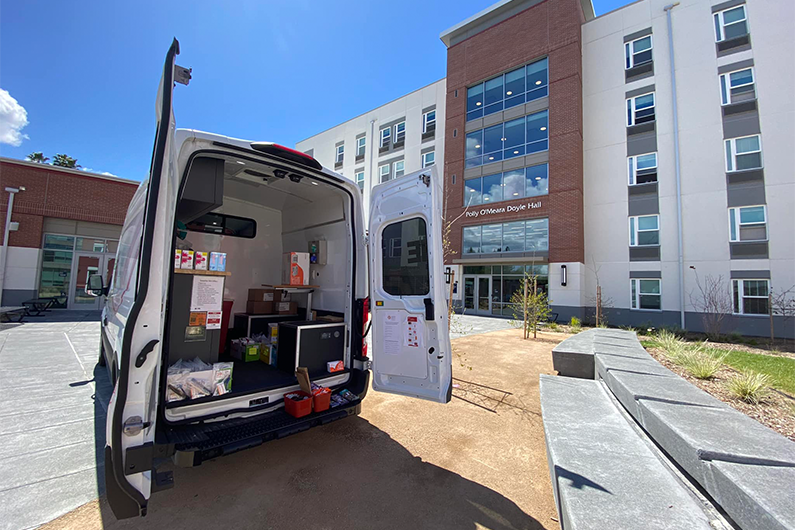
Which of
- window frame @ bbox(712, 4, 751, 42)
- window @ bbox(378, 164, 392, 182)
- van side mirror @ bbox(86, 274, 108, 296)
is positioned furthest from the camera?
window @ bbox(378, 164, 392, 182)

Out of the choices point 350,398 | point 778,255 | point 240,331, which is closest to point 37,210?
point 240,331

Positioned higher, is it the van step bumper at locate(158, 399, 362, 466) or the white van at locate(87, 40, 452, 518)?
the white van at locate(87, 40, 452, 518)

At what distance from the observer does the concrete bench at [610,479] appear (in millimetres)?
1841

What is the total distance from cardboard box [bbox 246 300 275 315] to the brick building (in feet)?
40.5

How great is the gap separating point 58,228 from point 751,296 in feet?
92.2

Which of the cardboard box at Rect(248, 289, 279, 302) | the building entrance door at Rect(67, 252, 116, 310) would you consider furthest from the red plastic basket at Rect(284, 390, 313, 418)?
the building entrance door at Rect(67, 252, 116, 310)

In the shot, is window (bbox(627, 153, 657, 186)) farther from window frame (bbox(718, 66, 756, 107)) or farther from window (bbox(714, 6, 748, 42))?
window (bbox(714, 6, 748, 42))

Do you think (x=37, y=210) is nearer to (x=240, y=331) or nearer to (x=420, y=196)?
(x=240, y=331)

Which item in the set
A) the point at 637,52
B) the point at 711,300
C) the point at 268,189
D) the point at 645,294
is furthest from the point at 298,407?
the point at 637,52

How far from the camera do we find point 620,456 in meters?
2.55

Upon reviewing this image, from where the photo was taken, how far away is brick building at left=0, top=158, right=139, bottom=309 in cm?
1324

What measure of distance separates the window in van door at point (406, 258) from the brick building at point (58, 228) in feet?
48.2

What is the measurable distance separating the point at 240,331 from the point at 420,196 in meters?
3.29

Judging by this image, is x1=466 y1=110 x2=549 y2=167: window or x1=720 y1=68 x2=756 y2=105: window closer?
x1=720 y1=68 x2=756 y2=105: window
